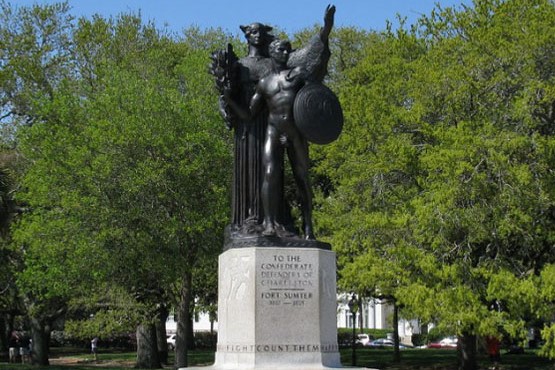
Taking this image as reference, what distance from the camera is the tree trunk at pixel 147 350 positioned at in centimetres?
3341

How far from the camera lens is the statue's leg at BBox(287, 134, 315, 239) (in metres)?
12.1

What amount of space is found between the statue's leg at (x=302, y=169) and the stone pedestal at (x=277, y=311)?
91 cm

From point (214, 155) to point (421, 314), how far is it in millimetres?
7430

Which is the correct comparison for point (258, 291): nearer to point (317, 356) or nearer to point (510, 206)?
point (317, 356)

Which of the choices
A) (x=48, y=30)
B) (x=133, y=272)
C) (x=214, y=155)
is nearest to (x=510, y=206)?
(x=214, y=155)

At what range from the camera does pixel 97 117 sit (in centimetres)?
2611

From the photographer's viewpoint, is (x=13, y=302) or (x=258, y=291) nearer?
(x=258, y=291)

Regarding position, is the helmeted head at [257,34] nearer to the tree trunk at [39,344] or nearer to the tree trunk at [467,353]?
the tree trunk at [467,353]

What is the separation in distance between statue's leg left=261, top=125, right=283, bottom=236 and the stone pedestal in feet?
2.12

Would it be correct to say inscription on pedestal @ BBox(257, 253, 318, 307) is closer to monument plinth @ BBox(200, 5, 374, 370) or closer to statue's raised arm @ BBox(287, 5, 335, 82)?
monument plinth @ BBox(200, 5, 374, 370)

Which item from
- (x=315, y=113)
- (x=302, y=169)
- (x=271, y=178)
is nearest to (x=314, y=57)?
(x=315, y=113)

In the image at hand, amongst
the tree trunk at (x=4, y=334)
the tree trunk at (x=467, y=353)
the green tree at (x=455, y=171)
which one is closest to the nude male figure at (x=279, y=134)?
the green tree at (x=455, y=171)

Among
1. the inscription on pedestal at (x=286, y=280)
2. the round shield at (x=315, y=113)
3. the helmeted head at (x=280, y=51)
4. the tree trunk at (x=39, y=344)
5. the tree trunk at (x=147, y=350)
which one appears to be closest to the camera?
the inscription on pedestal at (x=286, y=280)

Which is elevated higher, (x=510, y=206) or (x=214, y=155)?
(x=214, y=155)
